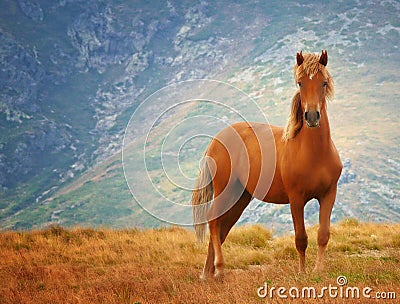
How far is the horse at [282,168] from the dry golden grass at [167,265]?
0.75 metres

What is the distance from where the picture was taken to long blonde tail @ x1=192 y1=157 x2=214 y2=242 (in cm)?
879

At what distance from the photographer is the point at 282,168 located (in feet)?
25.5

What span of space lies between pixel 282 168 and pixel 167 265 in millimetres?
3237

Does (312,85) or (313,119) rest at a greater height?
(312,85)

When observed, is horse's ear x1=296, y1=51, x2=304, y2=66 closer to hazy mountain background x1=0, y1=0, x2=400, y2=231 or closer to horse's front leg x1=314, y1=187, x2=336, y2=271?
horse's front leg x1=314, y1=187, x2=336, y2=271

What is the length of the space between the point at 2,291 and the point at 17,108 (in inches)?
7860

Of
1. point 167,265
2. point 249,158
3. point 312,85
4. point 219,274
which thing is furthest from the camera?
point 167,265

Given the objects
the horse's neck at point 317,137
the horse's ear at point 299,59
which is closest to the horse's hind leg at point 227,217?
the horse's neck at point 317,137

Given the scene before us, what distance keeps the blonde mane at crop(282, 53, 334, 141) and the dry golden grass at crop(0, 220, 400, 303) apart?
6.96 feet

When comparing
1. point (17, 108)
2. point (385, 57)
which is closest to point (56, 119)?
point (17, 108)

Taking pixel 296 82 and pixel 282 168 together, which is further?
pixel 282 168

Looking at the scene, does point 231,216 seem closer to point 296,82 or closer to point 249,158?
point 249,158

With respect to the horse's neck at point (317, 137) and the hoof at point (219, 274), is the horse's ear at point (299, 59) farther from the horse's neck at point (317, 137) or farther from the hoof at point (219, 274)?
the hoof at point (219, 274)

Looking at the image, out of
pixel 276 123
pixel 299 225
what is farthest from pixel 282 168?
pixel 276 123
